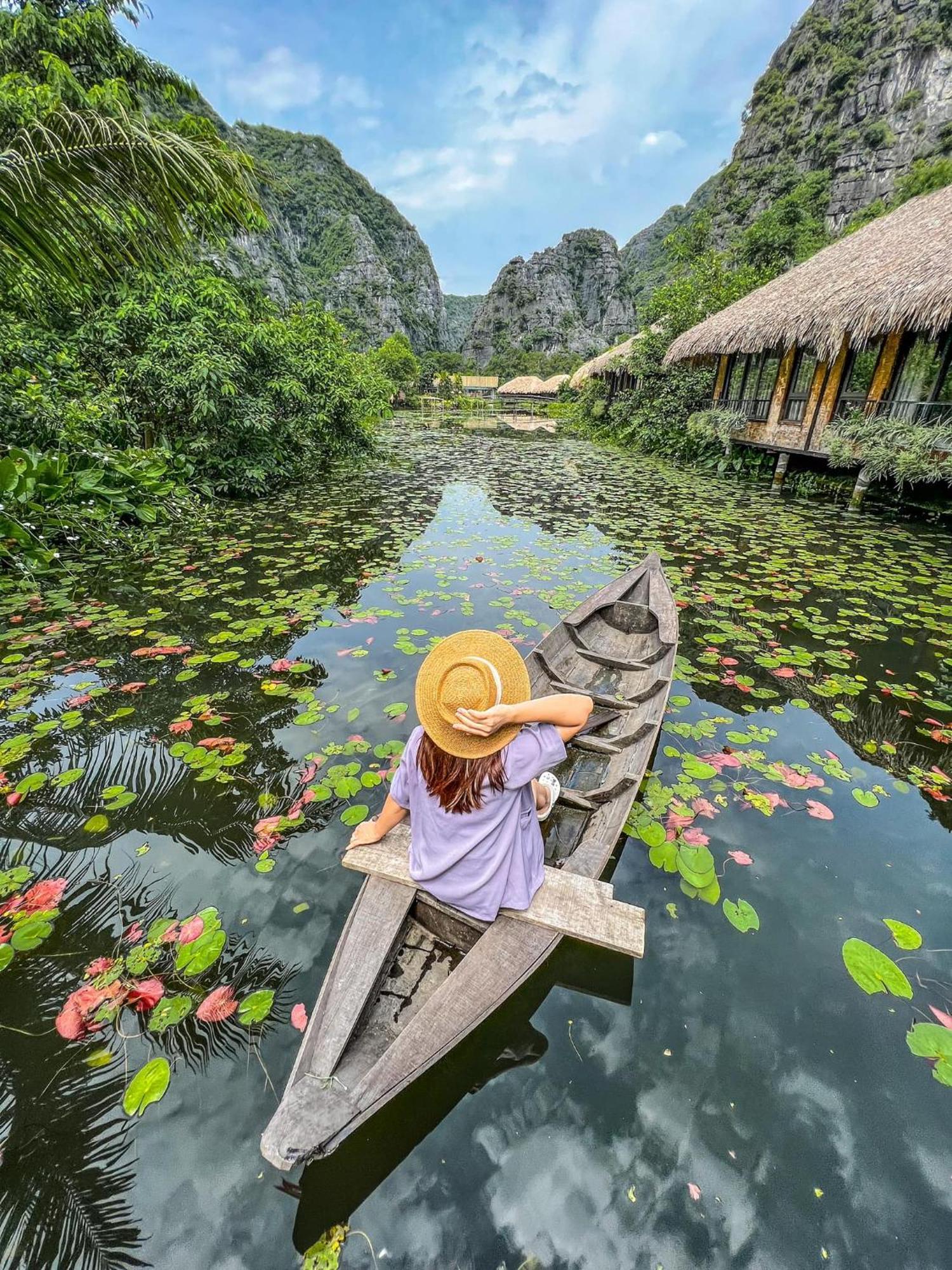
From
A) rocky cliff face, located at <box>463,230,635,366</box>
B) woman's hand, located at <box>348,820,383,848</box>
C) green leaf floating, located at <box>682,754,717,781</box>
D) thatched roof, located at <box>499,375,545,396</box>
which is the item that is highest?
rocky cliff face, located at <box>463,230,635,366</box>

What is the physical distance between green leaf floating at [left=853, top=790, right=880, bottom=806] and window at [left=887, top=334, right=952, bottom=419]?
746cm

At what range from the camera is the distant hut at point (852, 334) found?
6.98 metres

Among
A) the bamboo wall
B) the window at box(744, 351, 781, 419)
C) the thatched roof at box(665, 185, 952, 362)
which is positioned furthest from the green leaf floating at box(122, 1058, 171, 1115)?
the window at box(744, 351, 781, 419)

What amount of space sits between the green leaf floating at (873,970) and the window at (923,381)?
8425mm

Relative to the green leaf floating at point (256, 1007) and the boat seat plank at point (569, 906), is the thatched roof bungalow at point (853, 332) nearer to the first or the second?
the boat seat plank at point (569, 906)

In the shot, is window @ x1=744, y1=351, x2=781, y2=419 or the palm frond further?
window @ x1=744, y1=351, x2=781, y2=419

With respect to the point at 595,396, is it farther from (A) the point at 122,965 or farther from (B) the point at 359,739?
(A) the point at 122,965

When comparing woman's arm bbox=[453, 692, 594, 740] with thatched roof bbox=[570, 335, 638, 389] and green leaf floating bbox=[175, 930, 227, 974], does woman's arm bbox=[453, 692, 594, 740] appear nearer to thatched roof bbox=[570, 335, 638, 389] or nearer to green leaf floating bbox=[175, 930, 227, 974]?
green leaf floating bbox=[175, 930, 227, 974]

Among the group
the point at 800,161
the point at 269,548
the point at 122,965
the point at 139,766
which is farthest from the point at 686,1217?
the point at 800,161

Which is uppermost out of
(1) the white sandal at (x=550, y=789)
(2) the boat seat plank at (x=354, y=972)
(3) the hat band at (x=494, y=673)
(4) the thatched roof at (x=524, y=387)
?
(4) the thatched roof at (x=524, y=387)

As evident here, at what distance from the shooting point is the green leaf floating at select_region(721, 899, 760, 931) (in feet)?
6.39

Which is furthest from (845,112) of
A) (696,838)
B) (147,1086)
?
(147,1086)

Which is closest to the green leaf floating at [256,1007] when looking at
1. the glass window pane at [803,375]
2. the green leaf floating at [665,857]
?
the green leaf floating at [665,857]

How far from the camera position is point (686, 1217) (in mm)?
1271
